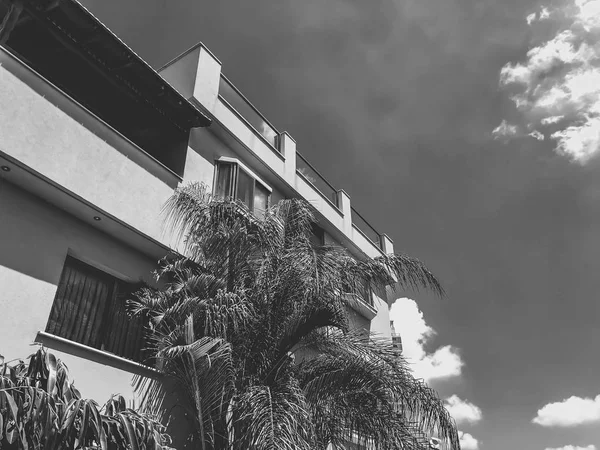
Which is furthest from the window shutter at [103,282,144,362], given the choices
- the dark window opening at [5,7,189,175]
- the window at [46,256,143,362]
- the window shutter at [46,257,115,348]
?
the dark window opening at [5,7,189,175]

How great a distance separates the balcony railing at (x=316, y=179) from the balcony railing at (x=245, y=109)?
1214mm

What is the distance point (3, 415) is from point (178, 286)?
4295 mm

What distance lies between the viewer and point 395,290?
10547mm

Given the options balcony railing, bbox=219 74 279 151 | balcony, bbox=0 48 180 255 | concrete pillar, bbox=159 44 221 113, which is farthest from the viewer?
balcony railing, bbox=219 74 279 151

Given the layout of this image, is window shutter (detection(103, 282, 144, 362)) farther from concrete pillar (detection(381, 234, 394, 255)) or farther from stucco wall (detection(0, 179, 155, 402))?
concrete pillar (detection(381, 234, 394, 255))

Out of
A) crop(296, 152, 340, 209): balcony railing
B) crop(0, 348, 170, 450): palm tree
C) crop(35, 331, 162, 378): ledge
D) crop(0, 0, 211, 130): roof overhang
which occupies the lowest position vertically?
crop(0, 348, 170, 450): palm tree

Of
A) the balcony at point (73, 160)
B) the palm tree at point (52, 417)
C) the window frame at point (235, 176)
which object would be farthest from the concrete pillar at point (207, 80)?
the palm tree at point (52, 417)

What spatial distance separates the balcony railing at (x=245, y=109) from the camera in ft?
42.2

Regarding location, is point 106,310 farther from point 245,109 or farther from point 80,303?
point 245,109

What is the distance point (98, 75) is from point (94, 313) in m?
4.64

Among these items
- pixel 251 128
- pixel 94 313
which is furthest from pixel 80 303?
pixel 251 128

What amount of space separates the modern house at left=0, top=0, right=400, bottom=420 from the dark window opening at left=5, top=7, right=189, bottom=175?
0.02m

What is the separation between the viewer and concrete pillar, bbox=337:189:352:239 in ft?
58.6

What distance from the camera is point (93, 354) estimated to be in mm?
7820
